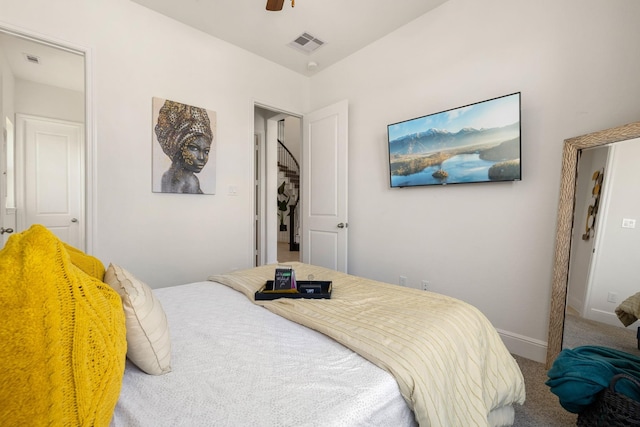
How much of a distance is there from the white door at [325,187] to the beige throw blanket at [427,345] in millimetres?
1776

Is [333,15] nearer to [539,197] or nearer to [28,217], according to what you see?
[539,197]

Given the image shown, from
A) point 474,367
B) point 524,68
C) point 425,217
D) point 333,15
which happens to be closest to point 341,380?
point 474,367

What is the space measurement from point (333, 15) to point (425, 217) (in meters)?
2.12

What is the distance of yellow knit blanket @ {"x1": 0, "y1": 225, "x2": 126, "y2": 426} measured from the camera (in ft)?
1.75

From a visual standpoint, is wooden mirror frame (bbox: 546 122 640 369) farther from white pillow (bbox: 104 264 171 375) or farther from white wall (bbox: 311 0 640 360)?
white pillow (bbox: 104 264 171 375)

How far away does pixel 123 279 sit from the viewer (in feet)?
3.33

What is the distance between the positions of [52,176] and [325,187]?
3.00m

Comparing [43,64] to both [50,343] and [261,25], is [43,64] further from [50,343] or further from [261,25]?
[50,343]

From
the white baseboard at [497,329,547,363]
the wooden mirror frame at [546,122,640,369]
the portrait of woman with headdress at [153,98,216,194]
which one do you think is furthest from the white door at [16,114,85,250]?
the wooden mirror frame at [546,122,640,369]

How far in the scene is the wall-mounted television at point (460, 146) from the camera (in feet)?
7.16

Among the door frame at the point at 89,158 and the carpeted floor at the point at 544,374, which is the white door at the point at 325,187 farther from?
the door frame at the point at 89,158

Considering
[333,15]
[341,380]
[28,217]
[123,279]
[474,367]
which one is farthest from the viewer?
[28,217]

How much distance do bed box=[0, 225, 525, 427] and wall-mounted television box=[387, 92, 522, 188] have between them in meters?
1.35

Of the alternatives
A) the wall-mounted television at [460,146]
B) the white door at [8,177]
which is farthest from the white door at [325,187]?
the white door at [8,177]
